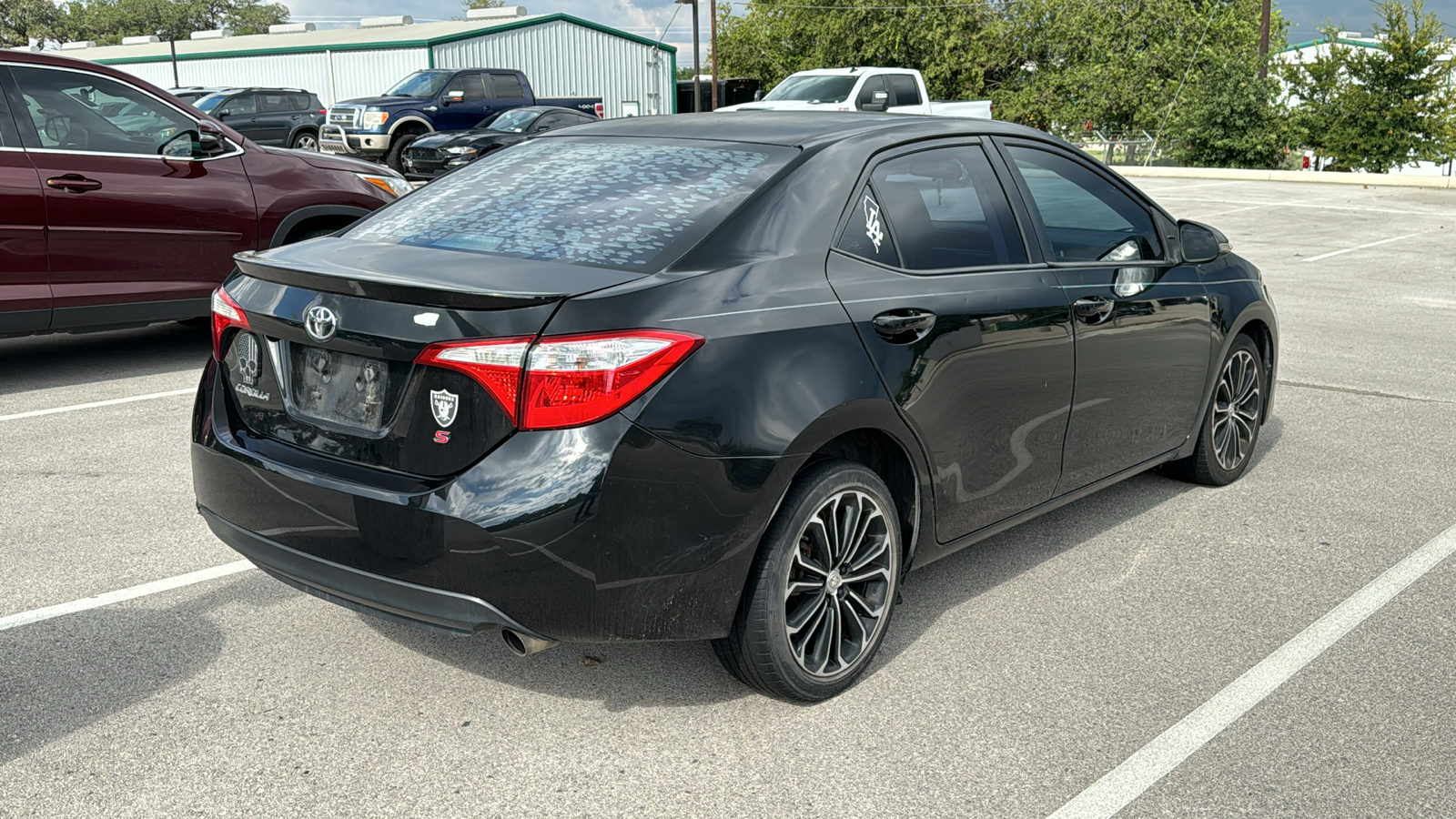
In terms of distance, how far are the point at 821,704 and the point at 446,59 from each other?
4786cm

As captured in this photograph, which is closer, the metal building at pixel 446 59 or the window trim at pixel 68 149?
the window trim at pixel 68 149

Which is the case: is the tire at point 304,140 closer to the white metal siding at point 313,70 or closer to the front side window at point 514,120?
the front side window at point 514,120

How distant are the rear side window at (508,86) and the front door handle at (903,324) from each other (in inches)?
1009

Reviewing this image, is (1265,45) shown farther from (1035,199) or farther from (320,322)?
(320,322)

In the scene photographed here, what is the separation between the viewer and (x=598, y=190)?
12.8ft

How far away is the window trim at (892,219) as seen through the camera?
3.74 metres

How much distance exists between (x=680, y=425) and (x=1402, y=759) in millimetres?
2025

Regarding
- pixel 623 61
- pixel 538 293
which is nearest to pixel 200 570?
pixel 538 293

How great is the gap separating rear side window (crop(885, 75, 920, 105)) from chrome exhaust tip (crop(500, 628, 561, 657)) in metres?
21.1

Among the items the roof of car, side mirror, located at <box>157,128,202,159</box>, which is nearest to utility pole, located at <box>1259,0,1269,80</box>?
side mirror, located at <box>157,128,202,159</box>

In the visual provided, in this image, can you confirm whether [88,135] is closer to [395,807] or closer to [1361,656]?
[395,807]

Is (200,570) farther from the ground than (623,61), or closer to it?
closer to it

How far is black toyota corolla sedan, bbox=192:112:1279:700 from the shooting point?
3072 mm

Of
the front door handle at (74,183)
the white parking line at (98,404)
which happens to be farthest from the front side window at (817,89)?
the white parking line at (98,404)
